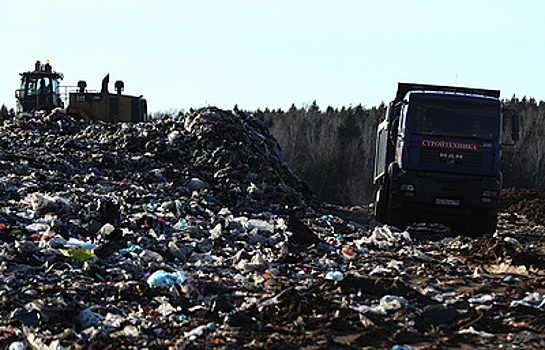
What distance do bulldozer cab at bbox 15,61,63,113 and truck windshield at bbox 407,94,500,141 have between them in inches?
619

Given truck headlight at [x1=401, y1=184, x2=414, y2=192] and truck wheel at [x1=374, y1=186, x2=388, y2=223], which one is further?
truck wheel at [x1=374, y1=186, x2=388, y2=223]

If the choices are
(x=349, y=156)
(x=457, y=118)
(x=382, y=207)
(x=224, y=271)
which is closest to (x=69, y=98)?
(x=382, y=207)

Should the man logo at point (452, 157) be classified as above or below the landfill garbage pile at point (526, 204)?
above

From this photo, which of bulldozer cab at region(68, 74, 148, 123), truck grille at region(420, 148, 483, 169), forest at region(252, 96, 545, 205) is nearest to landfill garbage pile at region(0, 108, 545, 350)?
truck grille at region(420, 148, 483, 169)

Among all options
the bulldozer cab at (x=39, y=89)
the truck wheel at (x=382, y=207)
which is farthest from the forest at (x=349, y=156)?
the truck wheel at (x=382, y=207)

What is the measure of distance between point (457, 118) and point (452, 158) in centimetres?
70

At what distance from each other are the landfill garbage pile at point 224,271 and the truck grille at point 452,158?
1.33 m

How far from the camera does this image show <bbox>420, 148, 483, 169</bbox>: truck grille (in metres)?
10.8

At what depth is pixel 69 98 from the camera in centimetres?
2272

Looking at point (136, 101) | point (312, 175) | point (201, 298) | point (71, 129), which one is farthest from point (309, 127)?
point (201, 298)

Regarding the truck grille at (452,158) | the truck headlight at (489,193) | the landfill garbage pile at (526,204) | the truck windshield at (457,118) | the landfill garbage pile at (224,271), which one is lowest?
the landfill garbage pile at (526,204)

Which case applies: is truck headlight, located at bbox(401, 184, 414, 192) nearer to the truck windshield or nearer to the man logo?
the man logo

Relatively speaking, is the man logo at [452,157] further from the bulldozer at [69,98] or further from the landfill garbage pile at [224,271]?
the bulldozer at [69,98]

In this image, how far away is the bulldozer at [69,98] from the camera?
→ 22.5 meters
